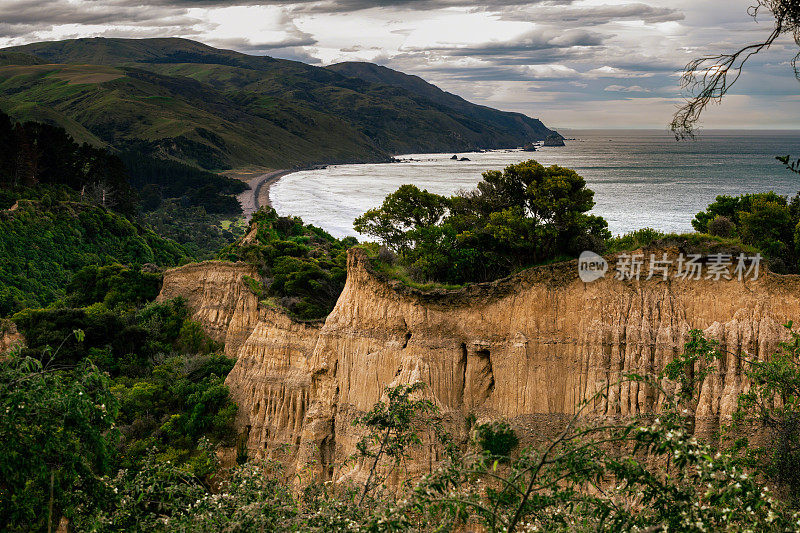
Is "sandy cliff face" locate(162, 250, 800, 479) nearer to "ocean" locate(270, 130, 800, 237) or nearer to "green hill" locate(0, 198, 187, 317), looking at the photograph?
"green hill" locate(0, 198, 187, 317)

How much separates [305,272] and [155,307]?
942 centimetres

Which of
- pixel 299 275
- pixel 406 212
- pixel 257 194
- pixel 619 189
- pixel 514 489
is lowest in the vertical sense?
pixel 299 275

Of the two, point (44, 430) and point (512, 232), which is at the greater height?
point (512, 232)

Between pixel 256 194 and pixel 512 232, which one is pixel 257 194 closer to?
pixel 256 194

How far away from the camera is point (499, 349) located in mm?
21141

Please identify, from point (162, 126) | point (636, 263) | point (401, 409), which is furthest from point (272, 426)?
point (162, 126)

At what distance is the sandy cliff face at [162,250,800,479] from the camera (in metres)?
18.4

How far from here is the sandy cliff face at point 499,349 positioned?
18.4 meters

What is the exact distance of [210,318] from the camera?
3641 centimetres

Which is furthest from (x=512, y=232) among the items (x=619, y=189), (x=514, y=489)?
(x=619, y=189)

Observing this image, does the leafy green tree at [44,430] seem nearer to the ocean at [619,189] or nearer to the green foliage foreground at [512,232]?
the green foliage foreground at [512,232]

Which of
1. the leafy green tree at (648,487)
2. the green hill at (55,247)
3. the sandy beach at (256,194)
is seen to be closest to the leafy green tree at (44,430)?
the leafy green tree at (648,487)

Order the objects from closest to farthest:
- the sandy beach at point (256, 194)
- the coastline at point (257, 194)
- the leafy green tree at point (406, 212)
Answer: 1. the leafy green tree at point (406, 212)
2. the coastline at point (257, 194)
3. the sandy beach at point (256, 194)

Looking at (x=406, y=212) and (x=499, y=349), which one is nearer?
(x=499, y=349)
